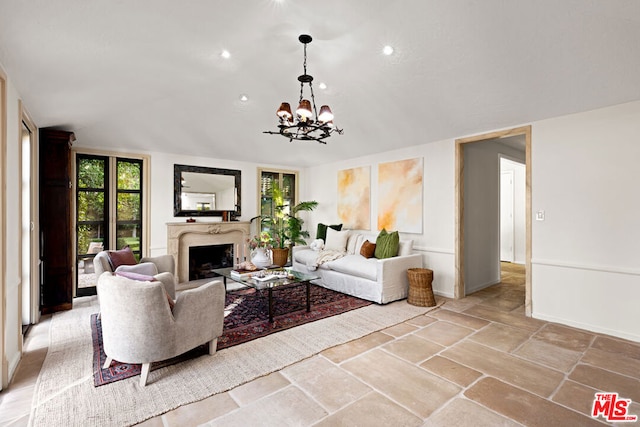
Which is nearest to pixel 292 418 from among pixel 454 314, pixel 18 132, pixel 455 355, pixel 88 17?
pixel 455 355

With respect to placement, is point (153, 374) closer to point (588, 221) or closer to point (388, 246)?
point (388, 246)

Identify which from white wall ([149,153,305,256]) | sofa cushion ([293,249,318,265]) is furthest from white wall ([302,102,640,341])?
white wall ([149,153,305,256])

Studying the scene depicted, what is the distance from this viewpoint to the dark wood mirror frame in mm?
5613

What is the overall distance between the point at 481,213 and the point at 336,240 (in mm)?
2551

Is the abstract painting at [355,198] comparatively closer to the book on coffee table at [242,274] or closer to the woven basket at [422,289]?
the woven basket at [422,289]

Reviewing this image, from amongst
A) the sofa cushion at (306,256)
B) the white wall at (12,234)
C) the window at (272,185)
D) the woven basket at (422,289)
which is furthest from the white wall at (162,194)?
the woven basket at (422,289)

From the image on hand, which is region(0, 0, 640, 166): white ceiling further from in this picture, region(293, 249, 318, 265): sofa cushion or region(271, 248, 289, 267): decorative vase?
region(271, 248, 289, 267): decorative vase

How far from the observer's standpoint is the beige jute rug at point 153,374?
2.00m

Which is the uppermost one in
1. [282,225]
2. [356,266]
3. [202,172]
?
[202,172]

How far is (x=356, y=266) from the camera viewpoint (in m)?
4.57

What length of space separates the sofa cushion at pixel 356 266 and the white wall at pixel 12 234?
3680 millimetres

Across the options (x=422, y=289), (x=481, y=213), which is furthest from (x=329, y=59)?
(x=481, y=213)

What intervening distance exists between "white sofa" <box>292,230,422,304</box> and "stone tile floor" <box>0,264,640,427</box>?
90 centimetres

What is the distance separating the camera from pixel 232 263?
250 inches
